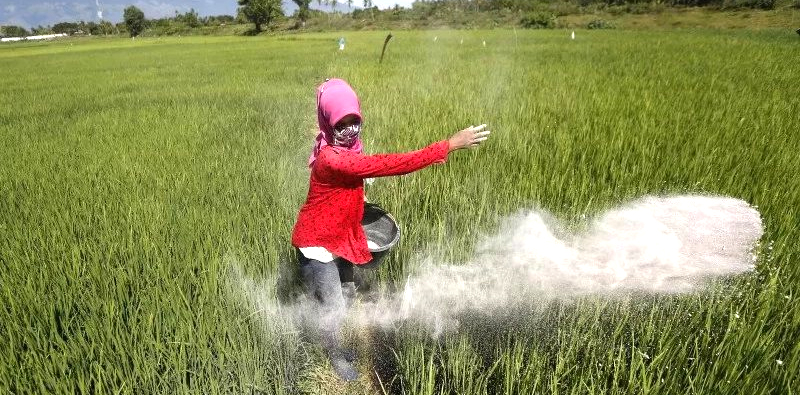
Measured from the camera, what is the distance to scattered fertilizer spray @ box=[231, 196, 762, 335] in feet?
5.82

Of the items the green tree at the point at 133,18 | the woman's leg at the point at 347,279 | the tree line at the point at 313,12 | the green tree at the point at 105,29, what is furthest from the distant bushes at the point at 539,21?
the green tree at the point at 105,29

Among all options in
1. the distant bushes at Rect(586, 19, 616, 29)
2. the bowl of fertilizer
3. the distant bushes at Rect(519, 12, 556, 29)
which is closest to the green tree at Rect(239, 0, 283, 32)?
the distant bushes at Rect(519, 12, 556, 29)

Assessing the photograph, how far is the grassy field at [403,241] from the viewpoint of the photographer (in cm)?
135

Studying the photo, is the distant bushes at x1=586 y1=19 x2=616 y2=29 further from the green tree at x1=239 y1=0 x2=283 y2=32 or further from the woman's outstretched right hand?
the green tree at x1=239 y1=0 x2=283 y2=32

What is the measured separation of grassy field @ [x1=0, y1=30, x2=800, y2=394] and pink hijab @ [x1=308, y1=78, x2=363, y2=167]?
0.70 m

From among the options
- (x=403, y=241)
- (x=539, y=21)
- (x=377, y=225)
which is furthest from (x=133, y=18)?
(x=377, y=225)

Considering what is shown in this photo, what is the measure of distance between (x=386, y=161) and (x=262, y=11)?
62.8 metres

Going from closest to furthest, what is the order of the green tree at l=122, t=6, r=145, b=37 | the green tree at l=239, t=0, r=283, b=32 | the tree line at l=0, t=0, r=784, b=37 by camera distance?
the tree line at l=0, t=0, r=784, b=37, the green tree at l=239, t=0, r=283, b=32, the green tree at l=122, t=6, r=145, b=37

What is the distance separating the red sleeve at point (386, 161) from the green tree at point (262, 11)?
59.9 m

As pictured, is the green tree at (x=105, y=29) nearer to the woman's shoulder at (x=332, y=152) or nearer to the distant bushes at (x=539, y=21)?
the distant bushes at (x=539, y=21)

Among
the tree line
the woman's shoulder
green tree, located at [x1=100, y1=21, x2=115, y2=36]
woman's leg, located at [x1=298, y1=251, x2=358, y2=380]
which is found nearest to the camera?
the woman's shoulder

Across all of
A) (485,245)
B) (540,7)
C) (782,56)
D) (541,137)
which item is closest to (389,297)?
(485,245)

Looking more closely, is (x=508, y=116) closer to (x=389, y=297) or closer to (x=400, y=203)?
(x=400, y=203)

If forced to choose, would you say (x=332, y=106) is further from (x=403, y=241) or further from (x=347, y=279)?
(x=403, y=241)
